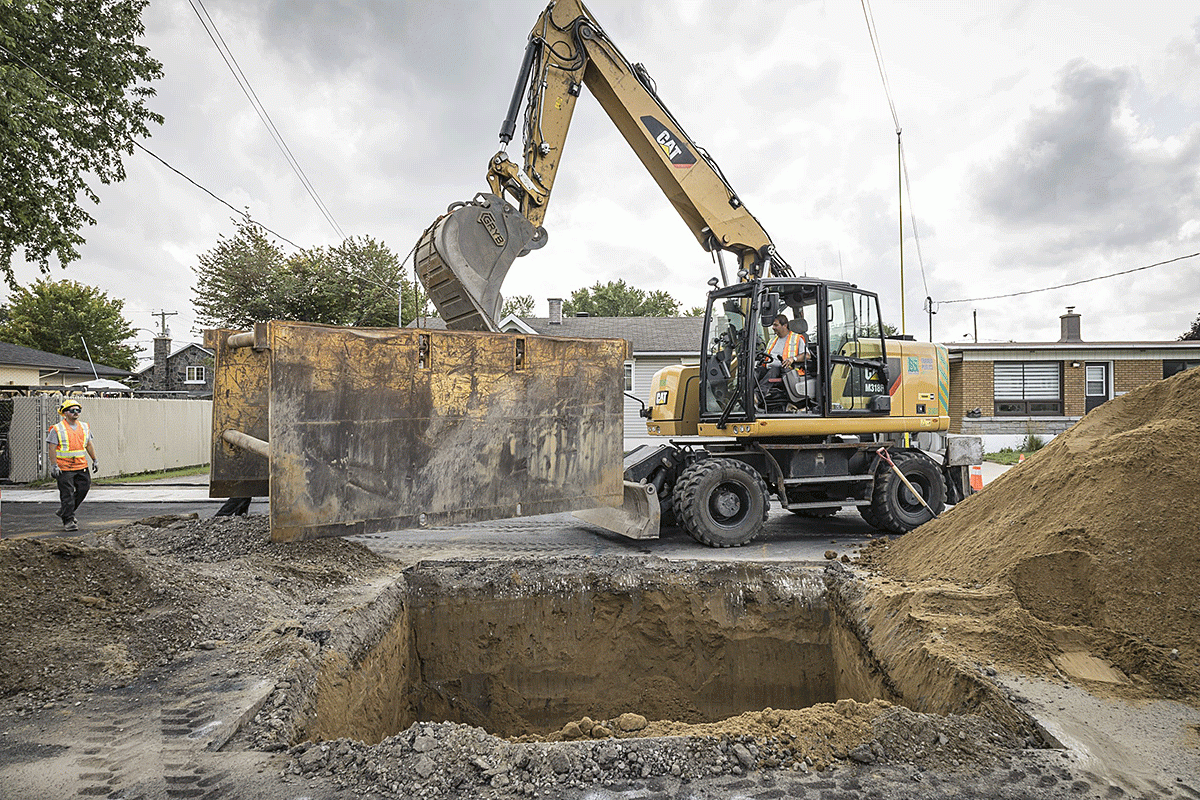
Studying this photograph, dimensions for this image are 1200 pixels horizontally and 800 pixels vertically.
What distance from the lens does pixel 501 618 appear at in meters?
5.38

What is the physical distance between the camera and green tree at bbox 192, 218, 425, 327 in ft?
77.6

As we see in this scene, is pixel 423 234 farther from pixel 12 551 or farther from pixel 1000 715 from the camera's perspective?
pixel 1000 715

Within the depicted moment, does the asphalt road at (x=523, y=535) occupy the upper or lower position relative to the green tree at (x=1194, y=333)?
lower

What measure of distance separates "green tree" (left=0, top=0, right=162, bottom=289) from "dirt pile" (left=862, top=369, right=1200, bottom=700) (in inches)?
503

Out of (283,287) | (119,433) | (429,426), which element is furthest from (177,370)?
(429,426)

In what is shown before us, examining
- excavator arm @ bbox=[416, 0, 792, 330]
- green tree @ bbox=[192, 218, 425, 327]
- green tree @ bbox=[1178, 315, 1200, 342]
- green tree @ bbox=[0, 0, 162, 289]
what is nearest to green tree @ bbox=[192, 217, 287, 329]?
green tree @ bbox=[192, 218, 425, 327]

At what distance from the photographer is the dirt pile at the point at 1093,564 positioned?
11.8 ft

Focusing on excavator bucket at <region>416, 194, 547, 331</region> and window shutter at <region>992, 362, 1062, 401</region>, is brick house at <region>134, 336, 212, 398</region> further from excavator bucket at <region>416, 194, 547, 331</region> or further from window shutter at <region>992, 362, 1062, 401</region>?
window shutter at <region>992, 362, 1062, 401</region>

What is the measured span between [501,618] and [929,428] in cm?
600

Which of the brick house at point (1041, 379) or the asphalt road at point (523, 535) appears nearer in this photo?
the asphalt road at point (523, 535)

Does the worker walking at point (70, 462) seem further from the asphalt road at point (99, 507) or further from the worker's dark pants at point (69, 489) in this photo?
the asphalt road at point (99, 507)

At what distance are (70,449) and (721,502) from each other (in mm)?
8087

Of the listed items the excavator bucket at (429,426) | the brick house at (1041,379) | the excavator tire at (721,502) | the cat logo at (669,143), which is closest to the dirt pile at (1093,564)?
the excavator tire at (721,502)

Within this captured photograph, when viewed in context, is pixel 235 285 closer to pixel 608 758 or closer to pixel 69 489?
pixel 69 489
